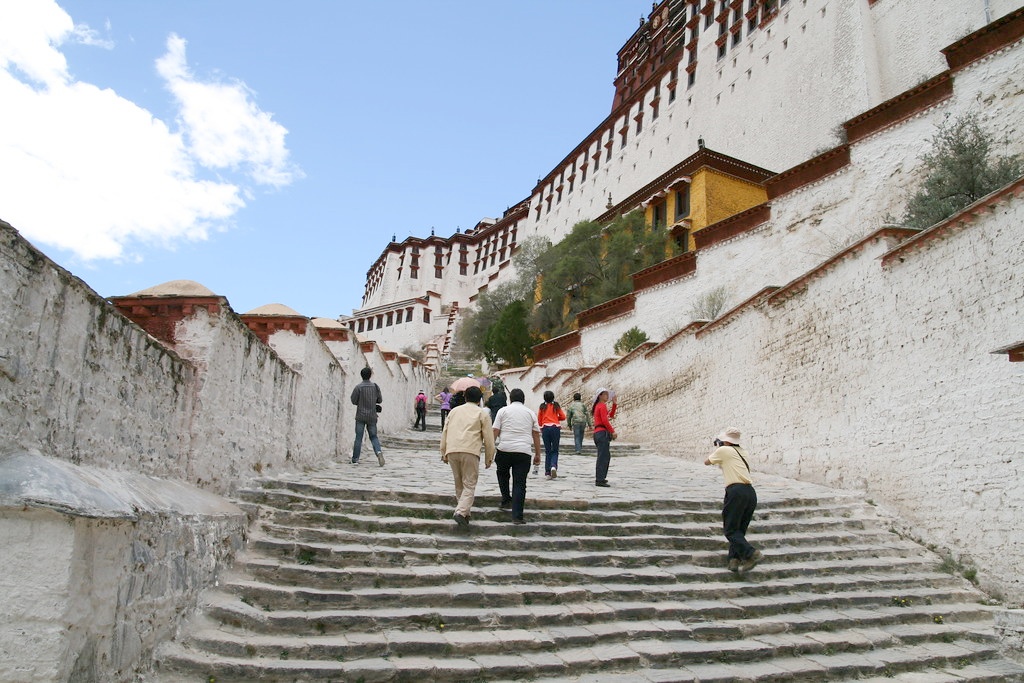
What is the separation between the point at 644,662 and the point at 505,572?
1.23m

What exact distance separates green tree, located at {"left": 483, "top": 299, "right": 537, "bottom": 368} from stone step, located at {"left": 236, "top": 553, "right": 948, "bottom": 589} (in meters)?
25.2

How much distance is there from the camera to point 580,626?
4.67 m

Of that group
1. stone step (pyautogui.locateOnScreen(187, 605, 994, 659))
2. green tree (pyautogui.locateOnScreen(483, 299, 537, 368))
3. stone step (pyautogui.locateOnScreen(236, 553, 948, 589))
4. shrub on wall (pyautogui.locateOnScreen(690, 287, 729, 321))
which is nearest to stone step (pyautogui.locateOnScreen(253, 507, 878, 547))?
stone step (pyautogui.locateOnScreen(236, 553, 948, 589))

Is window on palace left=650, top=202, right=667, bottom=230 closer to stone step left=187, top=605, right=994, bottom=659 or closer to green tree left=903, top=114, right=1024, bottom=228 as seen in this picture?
green tree left=903, top=114, right=1024, bottom=228

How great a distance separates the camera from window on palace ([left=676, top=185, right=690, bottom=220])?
26.1 meters

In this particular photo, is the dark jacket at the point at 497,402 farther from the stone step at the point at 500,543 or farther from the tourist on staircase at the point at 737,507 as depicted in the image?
the tourist on staircase at the point at 737,507

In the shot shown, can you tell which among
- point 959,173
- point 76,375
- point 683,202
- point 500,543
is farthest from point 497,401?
point 683,202

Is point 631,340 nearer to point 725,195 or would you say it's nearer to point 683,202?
Answer: point 683,202

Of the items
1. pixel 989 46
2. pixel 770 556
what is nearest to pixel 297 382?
pixel 770 556

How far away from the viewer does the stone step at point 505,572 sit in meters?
4.64

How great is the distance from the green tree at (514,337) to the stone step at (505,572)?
25176 mm

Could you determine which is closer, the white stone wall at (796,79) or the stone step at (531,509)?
the stone step at (531,509)

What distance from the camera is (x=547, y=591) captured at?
16.3ft

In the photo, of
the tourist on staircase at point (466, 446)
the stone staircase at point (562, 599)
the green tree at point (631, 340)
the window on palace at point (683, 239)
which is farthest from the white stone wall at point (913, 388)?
the window on palace at point (683, 239)
